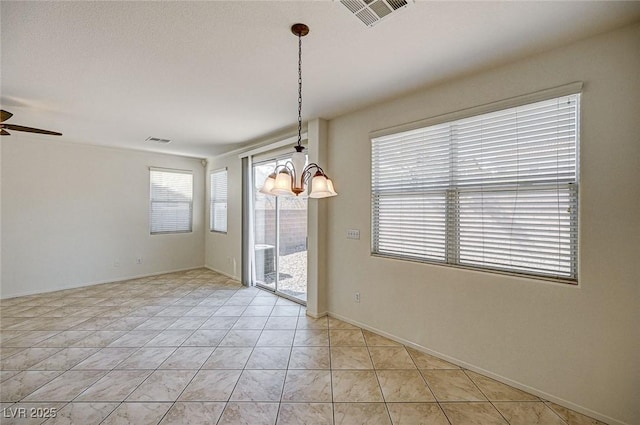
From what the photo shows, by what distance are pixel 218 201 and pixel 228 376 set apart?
4.44 metres

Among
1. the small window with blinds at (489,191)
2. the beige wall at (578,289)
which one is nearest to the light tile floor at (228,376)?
the beige wall at (578,289)

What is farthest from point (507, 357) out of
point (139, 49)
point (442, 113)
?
point (139, 49)

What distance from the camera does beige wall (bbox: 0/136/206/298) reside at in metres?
4.39

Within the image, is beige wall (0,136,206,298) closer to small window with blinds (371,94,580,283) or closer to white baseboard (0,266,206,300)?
white baseboard (0,266,206,300)

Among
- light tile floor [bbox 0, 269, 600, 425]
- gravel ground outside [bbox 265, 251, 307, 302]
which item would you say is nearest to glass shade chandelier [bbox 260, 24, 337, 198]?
light tile floor [bbox 0, 269, 600, 425]

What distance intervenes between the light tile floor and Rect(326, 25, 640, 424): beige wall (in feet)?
0.75

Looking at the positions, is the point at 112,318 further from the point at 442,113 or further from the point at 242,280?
the point at 442,113

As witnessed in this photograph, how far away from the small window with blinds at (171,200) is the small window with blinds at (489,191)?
496 centimetres

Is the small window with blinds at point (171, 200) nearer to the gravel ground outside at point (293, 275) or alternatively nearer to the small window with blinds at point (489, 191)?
the gravel ground outside at point (293, 275)

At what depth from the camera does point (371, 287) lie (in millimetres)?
3256

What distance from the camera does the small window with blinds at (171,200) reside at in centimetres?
585

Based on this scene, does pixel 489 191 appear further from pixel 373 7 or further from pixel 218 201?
pixel 218 201

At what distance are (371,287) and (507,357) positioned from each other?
1.42 metres

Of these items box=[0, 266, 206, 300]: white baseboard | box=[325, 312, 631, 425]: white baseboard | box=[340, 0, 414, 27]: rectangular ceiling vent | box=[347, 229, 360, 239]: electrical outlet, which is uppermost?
box=[340, 0, 414, 27]: rectangular ceiling vent
